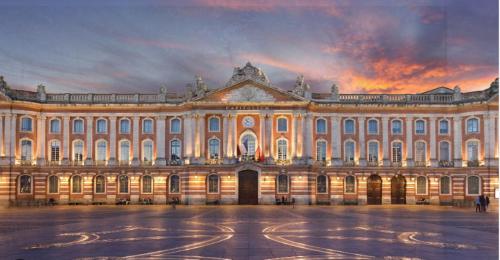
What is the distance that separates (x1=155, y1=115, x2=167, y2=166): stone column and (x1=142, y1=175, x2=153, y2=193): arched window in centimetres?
178

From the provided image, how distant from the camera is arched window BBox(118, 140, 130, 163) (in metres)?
65.3

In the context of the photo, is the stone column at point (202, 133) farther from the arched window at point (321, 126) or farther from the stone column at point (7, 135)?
the stone column at point (7, 135)

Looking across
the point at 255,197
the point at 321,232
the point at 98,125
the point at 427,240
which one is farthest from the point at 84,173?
the point at 427,240

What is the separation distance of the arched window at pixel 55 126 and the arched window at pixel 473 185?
→ 40707 millimetres

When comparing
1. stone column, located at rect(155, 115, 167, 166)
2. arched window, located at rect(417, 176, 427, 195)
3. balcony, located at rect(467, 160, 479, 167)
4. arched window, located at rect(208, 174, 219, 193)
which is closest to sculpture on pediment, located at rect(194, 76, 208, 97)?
stone column, located at rect(155, 115, 167, 166)

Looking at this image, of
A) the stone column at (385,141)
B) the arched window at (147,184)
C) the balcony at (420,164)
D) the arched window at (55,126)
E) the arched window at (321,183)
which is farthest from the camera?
the arched window at (55,126)

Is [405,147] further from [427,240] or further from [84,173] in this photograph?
[427,240]

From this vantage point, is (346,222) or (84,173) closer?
(346,222)

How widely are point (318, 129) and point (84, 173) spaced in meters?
23.7

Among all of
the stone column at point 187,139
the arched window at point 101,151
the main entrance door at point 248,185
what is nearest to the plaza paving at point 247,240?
the main entrance door at point 248,185

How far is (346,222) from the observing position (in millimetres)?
35344

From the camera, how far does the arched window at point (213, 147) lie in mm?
63094

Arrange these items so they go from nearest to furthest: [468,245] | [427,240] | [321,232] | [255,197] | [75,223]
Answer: [468,245] < [427,240] < [321,232] < [75,223] < [255,197]

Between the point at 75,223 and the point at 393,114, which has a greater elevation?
the point at 393,114
